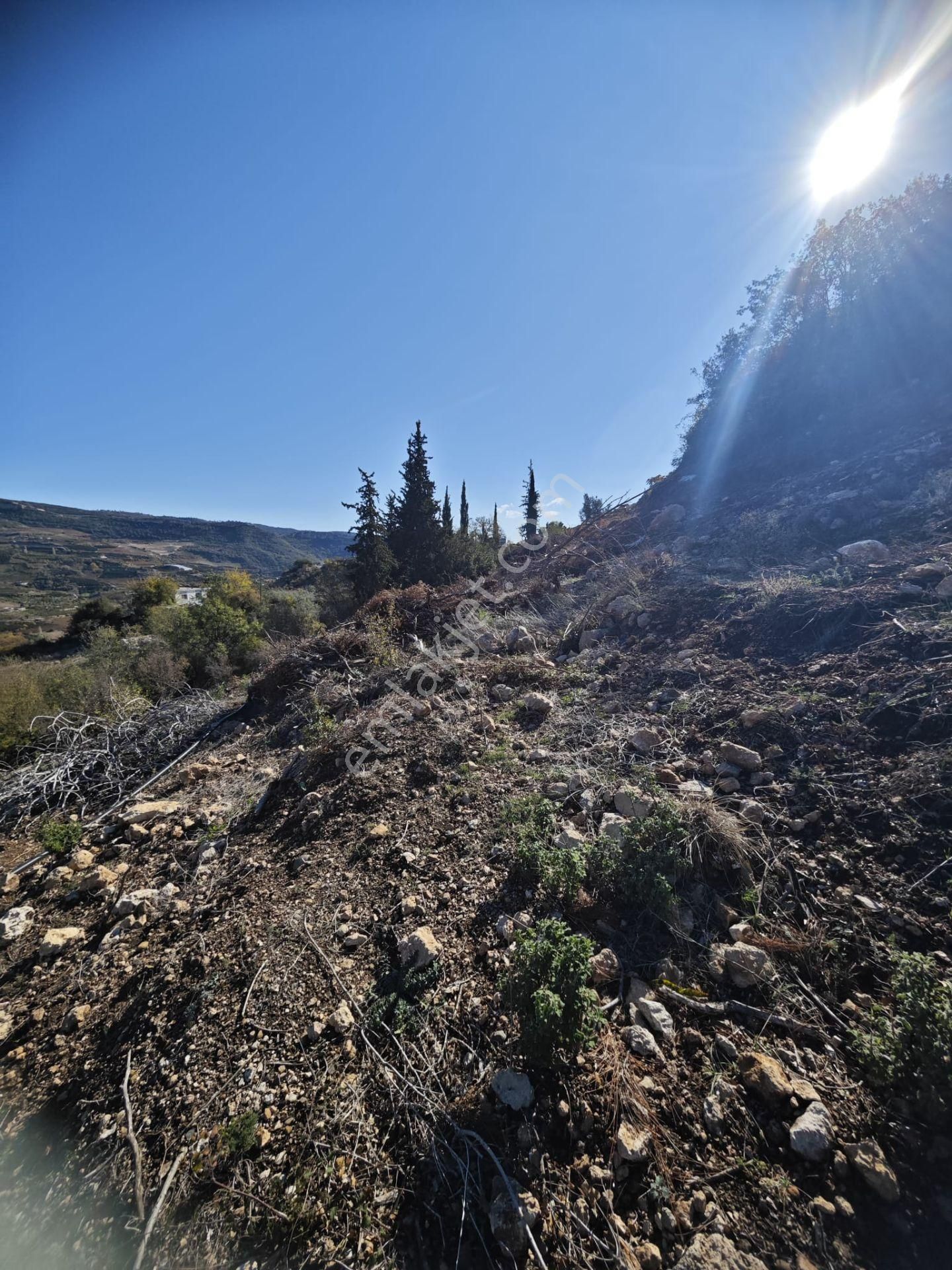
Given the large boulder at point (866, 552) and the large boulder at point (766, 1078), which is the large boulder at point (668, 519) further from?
the large boulder at point (766, 1078)

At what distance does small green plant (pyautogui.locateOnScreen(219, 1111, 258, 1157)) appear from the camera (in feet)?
4.66

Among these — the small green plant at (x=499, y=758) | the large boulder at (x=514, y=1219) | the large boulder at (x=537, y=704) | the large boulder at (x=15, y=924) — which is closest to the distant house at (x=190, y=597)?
the large boulder at (x=15, y=924)

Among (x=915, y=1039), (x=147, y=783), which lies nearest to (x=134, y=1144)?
(x=915, y=1039)

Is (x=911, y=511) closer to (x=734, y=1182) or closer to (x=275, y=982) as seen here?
(x=734, y=1182)

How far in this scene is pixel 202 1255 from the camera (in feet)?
4.17

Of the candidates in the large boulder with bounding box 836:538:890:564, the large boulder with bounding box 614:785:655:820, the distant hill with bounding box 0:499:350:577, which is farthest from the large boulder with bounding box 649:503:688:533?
the distant hill with bounding box 0:499:350:577

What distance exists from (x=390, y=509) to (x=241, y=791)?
11238mm

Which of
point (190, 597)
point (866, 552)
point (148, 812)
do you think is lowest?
point (148, 812)

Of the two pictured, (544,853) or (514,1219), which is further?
(544,853)

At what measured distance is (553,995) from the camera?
4.55 feet

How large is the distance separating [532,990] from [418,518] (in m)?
13.2

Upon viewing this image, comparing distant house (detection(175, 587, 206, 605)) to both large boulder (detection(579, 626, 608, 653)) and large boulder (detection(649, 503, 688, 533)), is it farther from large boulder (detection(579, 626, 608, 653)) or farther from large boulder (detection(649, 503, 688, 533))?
large boulder (detection(649, 503, 688, 533))

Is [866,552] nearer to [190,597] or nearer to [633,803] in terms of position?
[633,803]

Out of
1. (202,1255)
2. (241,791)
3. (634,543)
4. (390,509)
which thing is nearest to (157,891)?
(241,791)
